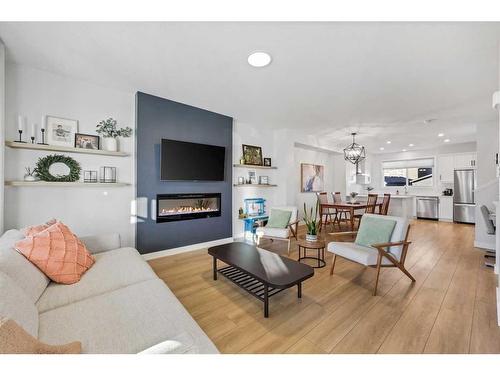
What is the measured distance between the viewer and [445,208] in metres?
6.56

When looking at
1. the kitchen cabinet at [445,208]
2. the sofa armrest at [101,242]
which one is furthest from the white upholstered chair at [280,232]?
the kitchen cabinet at [445,208]

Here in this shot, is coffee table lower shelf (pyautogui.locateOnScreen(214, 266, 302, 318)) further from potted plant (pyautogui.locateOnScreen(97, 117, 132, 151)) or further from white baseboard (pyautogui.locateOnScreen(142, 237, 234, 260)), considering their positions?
potted plant (pyautogui.locateOnScreen(97, 117, 132, 151))

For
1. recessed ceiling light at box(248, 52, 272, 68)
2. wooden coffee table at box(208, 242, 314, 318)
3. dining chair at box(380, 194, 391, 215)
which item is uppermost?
recessed ceiling light at box(248, 52, 272, 68)

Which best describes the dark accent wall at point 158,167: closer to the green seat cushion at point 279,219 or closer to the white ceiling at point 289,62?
the white ceiling at point 289,62

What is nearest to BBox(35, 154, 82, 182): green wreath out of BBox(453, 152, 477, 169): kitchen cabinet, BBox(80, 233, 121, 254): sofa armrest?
BBox(80, 233, 121, 254): sofa armrest

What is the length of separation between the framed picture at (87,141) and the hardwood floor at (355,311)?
5.90 feet

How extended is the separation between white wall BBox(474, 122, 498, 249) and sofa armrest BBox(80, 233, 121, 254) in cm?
581

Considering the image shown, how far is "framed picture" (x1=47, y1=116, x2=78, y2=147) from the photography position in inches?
98.9

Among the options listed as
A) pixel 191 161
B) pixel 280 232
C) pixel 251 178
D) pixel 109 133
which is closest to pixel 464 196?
pixel 280 232

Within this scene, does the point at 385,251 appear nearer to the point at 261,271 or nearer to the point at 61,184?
the point at 261,271

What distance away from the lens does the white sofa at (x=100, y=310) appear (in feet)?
3.16
